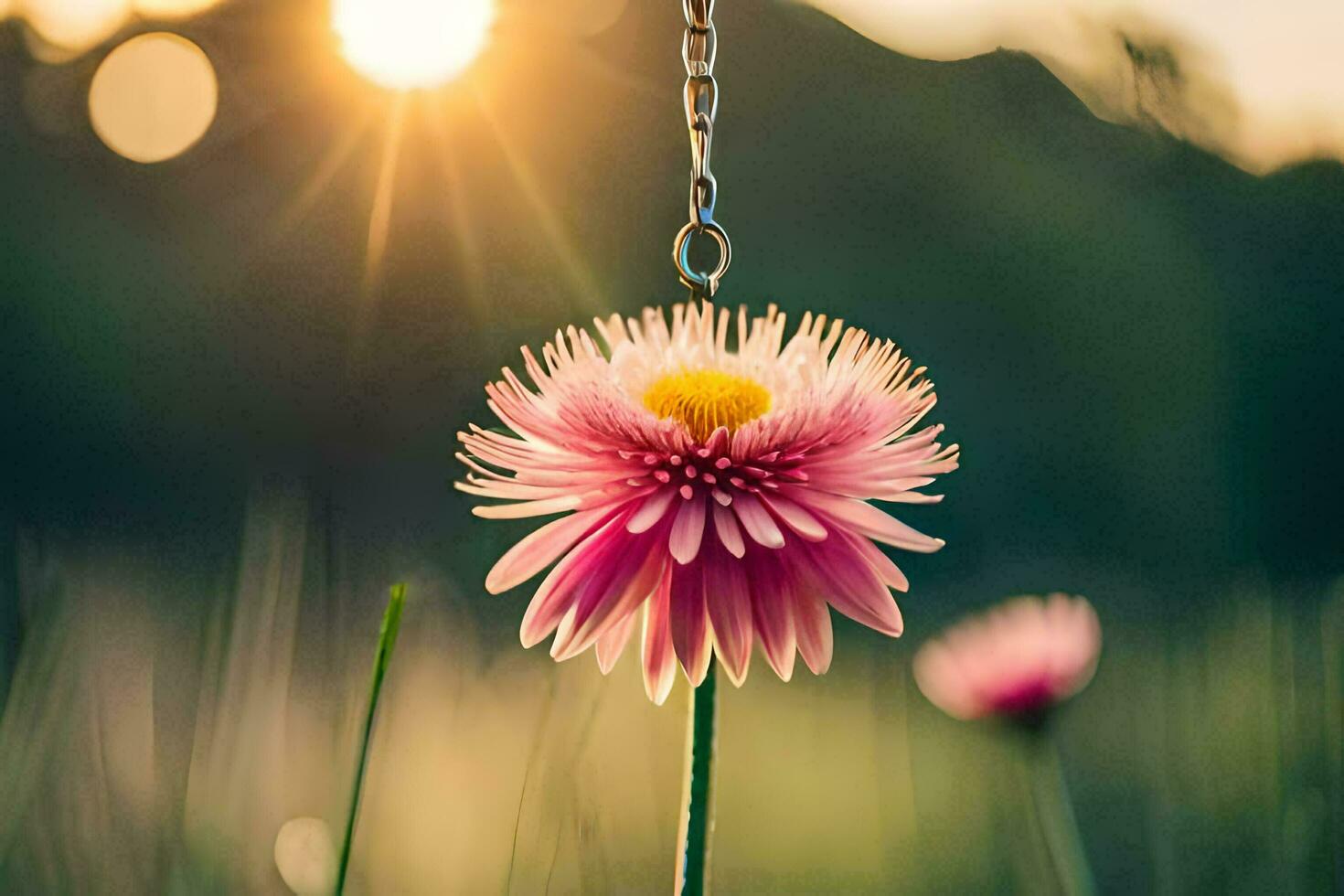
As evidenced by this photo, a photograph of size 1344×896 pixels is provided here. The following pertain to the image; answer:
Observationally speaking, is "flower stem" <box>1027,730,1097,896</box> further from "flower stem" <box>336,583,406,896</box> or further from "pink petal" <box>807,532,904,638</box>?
"flower stem" <box>336,583,406,896</box>

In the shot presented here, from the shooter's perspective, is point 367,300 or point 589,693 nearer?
point 589,693

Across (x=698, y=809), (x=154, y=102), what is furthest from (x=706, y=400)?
(x=154, y=102)

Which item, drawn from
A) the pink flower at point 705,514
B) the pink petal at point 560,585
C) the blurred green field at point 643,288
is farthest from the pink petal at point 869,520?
the blurred green field at point 643,288

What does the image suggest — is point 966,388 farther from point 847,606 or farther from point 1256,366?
point 847,606

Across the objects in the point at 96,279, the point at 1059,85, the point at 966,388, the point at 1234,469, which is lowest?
the point at 1234,469

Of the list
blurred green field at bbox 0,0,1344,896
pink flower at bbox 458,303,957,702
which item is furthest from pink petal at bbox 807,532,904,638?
blurred green field at bbox 0,0,1344,896

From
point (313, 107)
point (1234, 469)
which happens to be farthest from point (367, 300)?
point (1234, 469)
